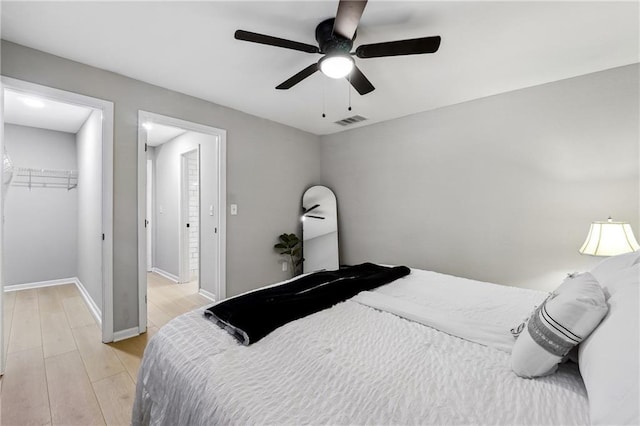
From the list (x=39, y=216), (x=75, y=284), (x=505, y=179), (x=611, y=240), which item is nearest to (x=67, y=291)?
(x=75, y=284)

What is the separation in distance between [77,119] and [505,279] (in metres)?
5.55

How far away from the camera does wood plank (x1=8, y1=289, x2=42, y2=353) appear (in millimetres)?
2380

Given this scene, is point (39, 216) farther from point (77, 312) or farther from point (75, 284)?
point (77, 312)

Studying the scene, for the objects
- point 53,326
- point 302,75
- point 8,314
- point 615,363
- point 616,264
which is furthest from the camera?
point 8,314

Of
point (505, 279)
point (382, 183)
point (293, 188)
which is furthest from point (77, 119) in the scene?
point (505, 279)

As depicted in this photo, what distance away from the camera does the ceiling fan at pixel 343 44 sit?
1.46 m

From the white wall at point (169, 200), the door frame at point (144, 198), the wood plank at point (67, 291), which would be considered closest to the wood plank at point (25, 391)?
the door frame at point (144, 198)

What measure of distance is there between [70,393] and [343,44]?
2814mm

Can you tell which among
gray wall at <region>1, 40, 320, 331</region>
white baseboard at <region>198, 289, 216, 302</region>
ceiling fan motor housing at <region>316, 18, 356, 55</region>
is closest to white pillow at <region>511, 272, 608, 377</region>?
ceiling fan motor housing at <region>316, 18, 356, 55</region>

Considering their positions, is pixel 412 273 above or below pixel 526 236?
below

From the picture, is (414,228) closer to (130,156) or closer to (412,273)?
(412,273)

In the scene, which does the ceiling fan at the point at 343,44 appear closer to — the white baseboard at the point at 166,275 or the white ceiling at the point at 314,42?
the white ceiling at the point at 314,42

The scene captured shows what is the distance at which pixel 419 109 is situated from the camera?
10.8ft

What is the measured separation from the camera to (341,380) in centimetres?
90
